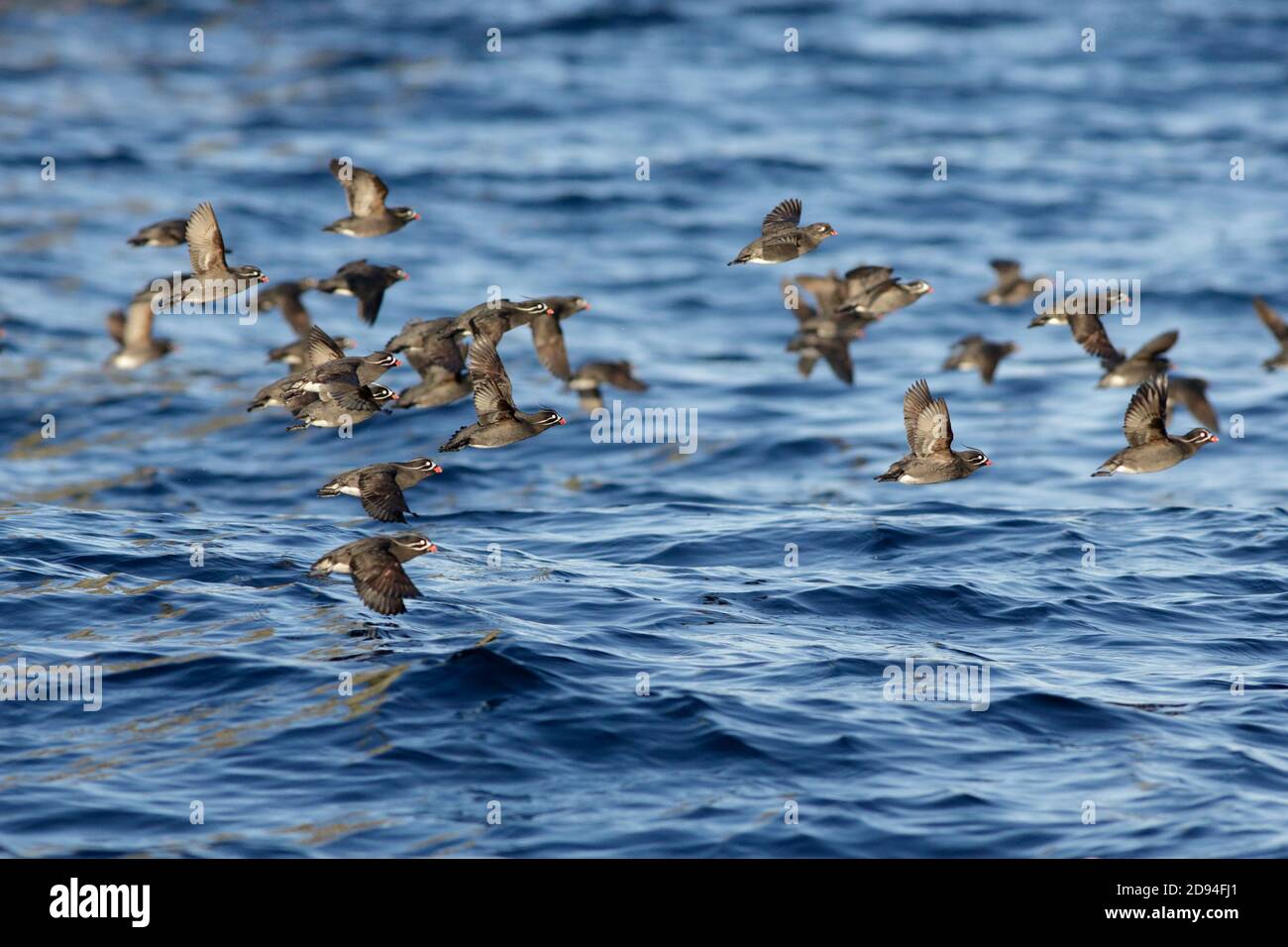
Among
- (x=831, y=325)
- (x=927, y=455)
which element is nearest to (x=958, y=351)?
(x=831, y=325)

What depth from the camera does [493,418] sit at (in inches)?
640

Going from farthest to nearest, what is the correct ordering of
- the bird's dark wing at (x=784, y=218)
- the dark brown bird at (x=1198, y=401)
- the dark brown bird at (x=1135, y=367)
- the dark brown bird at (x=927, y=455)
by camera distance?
1. the dark brown bird at (x=1198, y=401)
2. the dark brown bird at (x=1135, y=367)
3. the bird's dark wing at (x=784, y=218)
4. the dark brown bird at (x=927, y=455)

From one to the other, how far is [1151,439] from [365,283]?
9.15 metres

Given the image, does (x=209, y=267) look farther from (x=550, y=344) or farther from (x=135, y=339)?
(x=135, y=339)

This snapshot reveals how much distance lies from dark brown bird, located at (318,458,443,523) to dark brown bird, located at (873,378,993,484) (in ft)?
15.2

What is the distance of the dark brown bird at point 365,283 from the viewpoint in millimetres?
19625

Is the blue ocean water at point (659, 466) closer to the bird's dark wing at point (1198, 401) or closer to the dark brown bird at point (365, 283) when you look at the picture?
the bird's dark wing at point (1198, 401)

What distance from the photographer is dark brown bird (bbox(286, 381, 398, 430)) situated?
15469 mm

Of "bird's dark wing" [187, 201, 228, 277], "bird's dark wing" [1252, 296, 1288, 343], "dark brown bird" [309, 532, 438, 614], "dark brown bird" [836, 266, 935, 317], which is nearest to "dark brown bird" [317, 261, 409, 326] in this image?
"bird's dark wing" [187, 201, 228, 277]

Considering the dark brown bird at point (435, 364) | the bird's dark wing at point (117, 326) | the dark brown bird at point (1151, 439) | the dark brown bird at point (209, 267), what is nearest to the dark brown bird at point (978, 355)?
the dark brown bird at point (1151, 439)

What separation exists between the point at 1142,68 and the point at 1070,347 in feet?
71.2
